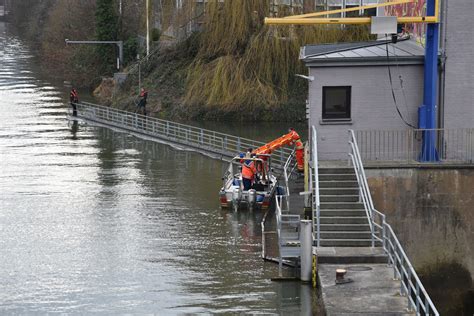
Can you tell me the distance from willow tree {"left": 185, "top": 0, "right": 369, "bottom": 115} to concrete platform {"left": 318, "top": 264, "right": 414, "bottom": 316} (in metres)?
35.0

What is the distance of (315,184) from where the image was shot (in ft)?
78.9

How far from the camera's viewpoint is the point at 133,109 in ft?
201

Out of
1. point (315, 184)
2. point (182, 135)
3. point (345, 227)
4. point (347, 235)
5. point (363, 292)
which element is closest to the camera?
point (363, 292)

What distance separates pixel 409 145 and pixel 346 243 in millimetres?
3755

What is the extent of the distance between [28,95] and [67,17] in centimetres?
2249

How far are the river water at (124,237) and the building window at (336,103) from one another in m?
3.87

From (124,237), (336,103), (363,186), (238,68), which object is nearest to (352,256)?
(363,186)

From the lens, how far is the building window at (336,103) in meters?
25.8

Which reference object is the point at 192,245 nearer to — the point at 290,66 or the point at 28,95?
the point at 290,66

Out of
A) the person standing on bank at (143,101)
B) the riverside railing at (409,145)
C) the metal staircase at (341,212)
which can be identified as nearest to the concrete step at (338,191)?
the metal staircase at (341,212)

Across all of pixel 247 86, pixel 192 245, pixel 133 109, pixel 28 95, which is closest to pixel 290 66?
pixel 247 86

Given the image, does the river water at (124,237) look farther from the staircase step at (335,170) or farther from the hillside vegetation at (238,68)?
the hillside vegetation at (238,68)

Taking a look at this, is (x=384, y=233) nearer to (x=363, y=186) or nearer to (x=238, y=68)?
(x=363, y=186)

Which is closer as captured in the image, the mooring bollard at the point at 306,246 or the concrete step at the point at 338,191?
the mooring bollard at the point at 306,246
